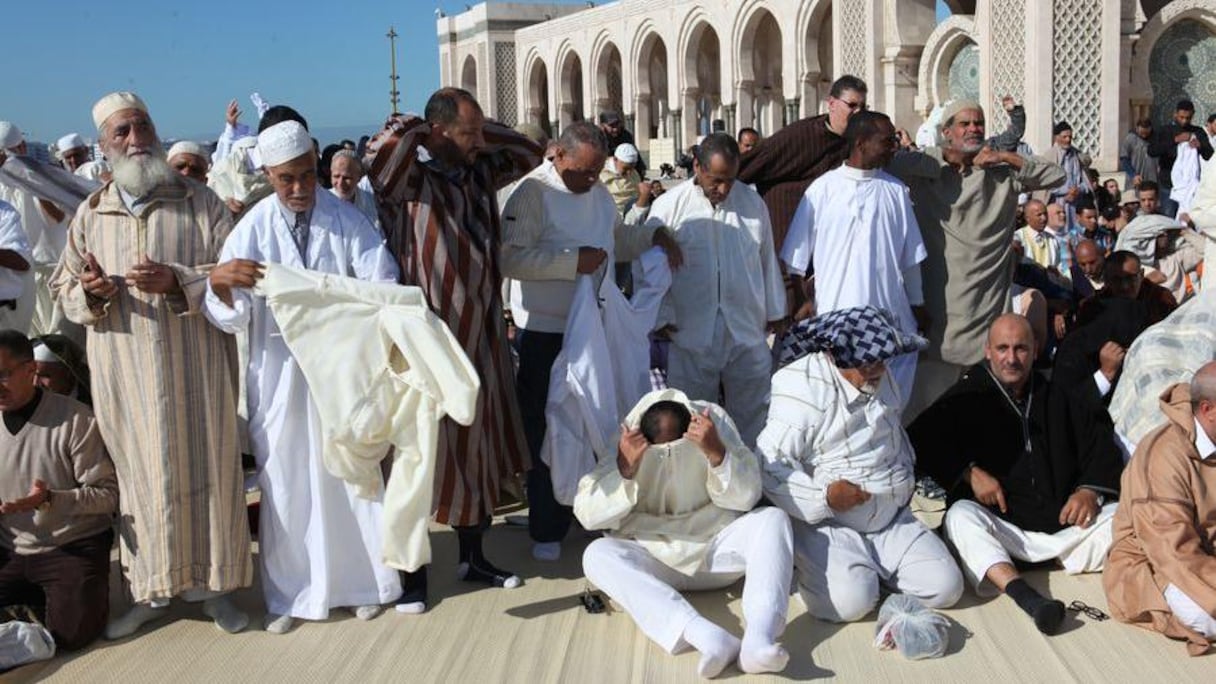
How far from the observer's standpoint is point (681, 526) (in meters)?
3.82

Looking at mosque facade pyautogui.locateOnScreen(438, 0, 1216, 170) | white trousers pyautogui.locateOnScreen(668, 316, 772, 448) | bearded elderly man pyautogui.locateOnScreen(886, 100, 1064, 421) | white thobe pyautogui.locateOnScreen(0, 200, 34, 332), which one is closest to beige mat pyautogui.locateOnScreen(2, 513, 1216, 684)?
white trousers pyautogui.locateOnScreen(668, 316, 772, 448)

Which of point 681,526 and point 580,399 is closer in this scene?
point 681,526

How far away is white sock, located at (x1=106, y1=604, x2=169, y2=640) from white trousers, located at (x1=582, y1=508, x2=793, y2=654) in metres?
1.45

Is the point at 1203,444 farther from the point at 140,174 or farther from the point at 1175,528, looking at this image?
the point at 140,174

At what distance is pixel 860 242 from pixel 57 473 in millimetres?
3221

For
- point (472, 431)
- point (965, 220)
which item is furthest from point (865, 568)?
point (965, 220)

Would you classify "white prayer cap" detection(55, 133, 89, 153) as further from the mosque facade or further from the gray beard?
the mosque facade

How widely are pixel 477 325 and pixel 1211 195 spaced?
10.2ft

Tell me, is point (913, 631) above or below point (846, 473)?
below

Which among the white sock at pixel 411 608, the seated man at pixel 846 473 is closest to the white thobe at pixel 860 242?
the seated man at pixel 846 473

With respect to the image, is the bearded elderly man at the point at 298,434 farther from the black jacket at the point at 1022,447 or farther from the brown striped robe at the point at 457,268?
the black jacket at the point at 1022,447

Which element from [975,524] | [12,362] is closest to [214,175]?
[12,362]

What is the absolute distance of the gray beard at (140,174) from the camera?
3.55 metres

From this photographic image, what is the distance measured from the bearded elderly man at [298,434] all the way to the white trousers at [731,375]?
5.02 ft
